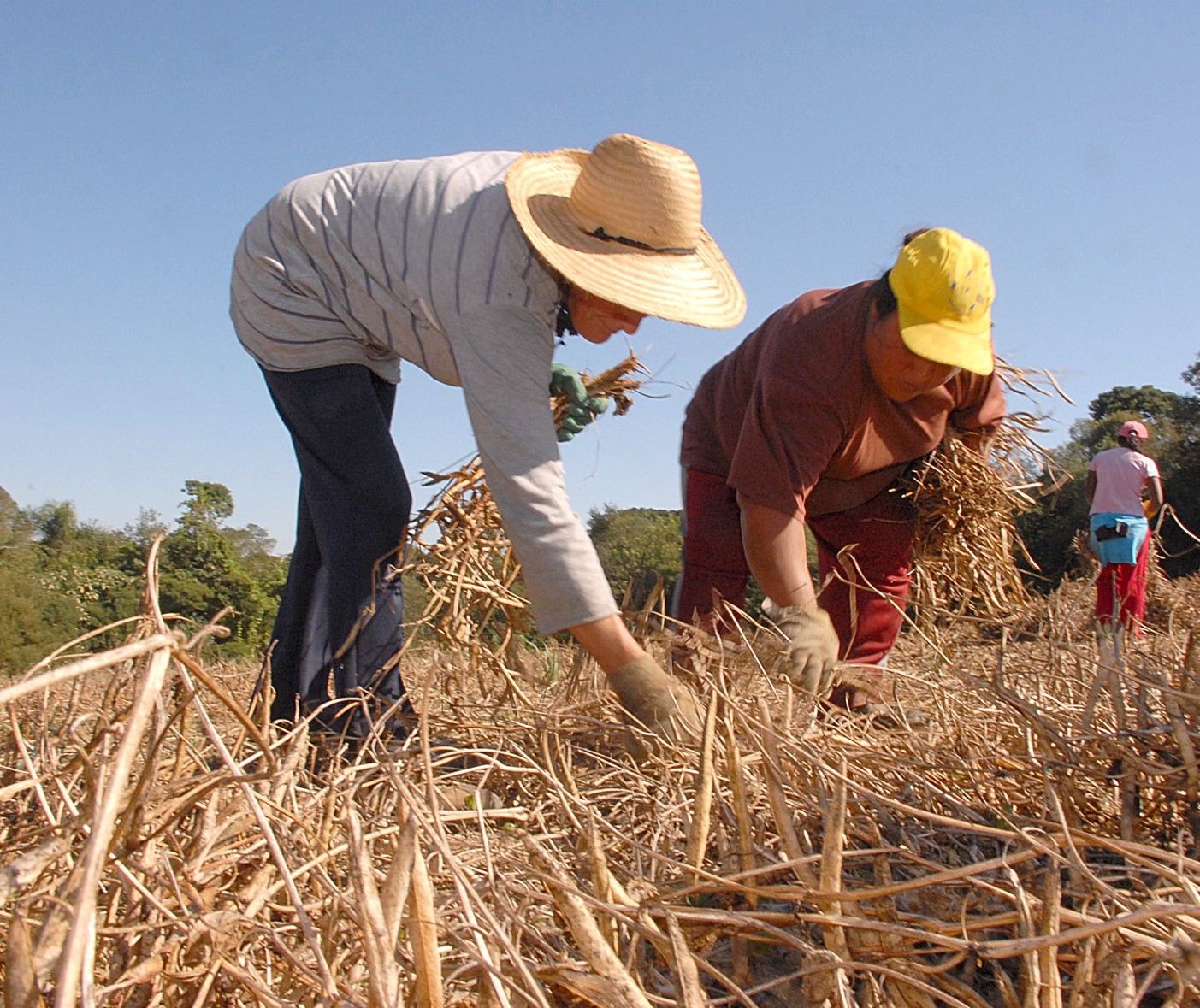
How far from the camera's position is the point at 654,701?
175cm

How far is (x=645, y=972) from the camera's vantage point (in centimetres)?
99

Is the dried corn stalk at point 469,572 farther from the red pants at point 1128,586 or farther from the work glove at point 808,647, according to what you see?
the red pants at point 1128,586

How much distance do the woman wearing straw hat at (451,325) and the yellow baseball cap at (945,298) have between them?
349 mm

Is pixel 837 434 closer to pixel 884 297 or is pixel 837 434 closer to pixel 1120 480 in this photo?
pixel 884 297

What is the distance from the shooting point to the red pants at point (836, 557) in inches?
107

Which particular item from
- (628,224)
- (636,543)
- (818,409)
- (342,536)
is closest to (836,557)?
(818,409)

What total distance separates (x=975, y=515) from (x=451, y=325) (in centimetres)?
174

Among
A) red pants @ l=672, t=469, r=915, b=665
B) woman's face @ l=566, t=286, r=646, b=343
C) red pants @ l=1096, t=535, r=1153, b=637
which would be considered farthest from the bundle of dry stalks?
red pants @ l=1096, t=535, r=1153, b=637

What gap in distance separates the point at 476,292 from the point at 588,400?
78 centimetres

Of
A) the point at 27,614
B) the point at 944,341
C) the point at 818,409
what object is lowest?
the point at 27,614

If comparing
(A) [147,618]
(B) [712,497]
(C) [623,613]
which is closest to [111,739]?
(A) [147,618]

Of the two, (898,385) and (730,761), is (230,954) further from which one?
(898,385)

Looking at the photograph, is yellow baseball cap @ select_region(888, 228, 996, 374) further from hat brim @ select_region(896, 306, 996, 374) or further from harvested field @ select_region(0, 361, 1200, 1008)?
harvested field @ select_region(0, 361, 1200, 1008)

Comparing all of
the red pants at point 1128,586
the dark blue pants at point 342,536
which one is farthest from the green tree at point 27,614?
the red pants at point 1128,586
